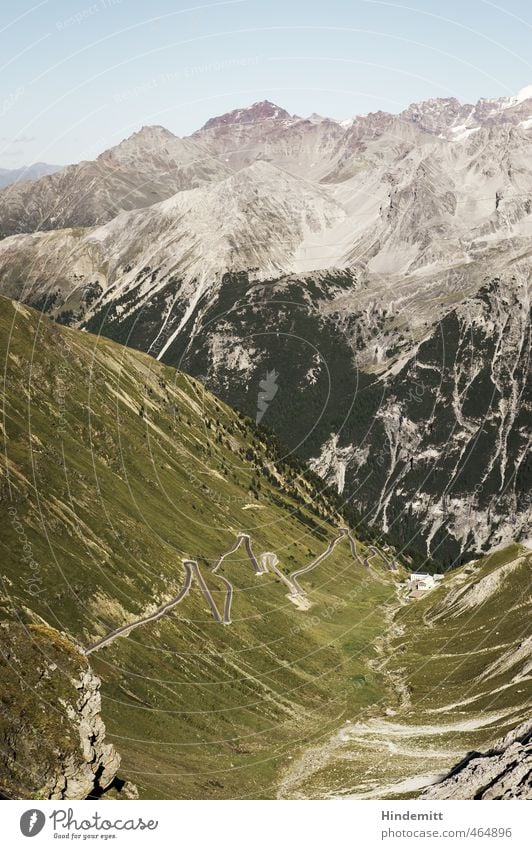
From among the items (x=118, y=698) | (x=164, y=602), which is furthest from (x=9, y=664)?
(x=164, y=602)

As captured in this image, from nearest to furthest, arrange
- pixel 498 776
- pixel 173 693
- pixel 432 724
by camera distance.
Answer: pixel 498 776 < pixel 173 693 < pixel 432 724

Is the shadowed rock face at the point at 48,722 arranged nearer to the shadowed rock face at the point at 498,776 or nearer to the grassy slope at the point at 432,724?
the shadowed rock face at the point at 498,776

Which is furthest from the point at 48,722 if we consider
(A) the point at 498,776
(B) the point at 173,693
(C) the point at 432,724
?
(C) the point at 432,724
